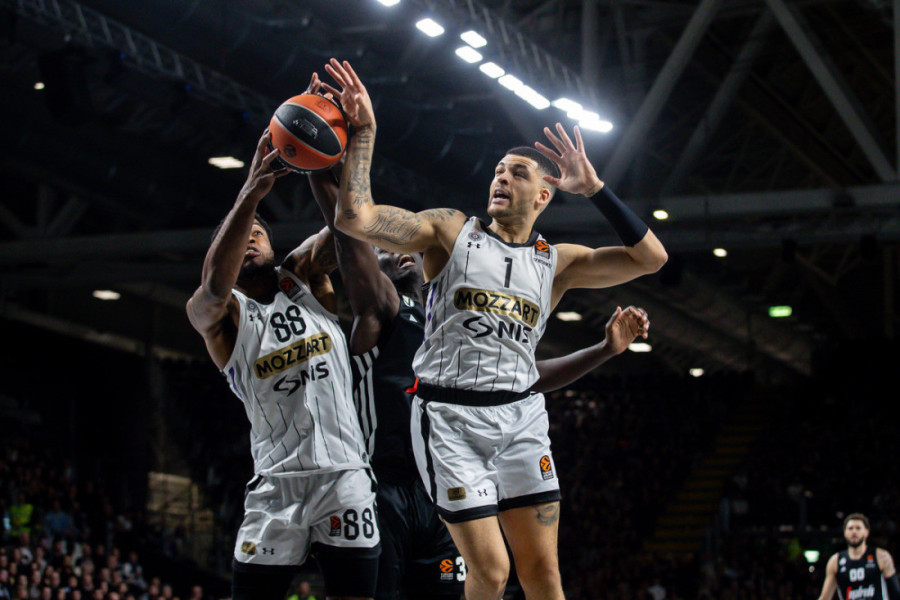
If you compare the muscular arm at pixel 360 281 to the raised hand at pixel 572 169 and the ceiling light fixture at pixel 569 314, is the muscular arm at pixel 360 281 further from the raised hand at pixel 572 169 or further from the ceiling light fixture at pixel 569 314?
the ceiling light fixture at pixel 569 314

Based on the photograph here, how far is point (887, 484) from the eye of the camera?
23219 mm

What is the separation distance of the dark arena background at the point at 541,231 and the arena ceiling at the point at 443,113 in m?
0.06

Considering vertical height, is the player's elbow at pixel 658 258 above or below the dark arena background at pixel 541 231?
below

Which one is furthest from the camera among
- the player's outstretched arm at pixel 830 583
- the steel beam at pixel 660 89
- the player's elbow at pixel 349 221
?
the steel beam at pixel 660 89

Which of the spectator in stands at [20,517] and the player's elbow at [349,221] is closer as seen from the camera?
the player's elbow at [349,221]

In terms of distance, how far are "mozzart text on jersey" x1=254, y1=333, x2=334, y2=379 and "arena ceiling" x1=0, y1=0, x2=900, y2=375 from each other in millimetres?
9330

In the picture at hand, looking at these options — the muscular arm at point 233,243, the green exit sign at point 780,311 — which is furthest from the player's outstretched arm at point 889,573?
the green exit sign at point 780,311

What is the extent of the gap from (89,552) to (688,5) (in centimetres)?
1413

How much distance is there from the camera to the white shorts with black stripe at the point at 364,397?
596 centimetres

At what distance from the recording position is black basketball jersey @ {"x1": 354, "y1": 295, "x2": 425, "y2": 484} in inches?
236

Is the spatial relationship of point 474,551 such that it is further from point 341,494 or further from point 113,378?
point 113,378

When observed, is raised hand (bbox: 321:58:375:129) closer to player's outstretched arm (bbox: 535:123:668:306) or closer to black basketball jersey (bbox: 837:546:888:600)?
player's outstretched arm (bbox: 535:123:668:306)

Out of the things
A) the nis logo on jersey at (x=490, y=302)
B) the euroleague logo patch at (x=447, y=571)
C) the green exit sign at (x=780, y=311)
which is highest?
the green exit sign at (x=780, y=311)

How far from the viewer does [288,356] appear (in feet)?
18.0
